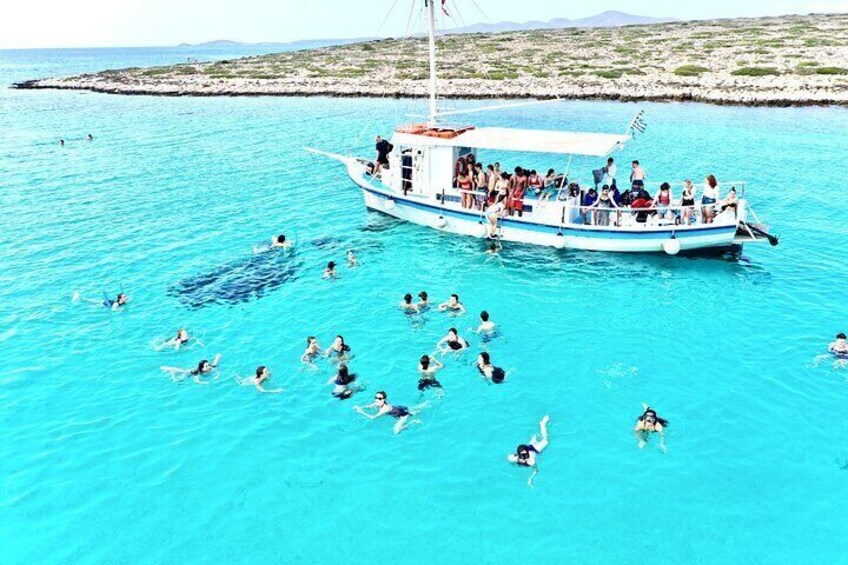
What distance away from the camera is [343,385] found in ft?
62.0

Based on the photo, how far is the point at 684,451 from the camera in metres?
15.8

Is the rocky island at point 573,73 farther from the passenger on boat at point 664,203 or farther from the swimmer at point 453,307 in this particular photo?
the swimmer at point 453,307

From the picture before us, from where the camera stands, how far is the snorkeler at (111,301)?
24.5 metres

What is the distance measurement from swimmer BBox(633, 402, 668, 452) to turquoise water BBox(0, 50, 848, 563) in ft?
0.94

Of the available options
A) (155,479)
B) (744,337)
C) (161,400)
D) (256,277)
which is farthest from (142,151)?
(744,337)

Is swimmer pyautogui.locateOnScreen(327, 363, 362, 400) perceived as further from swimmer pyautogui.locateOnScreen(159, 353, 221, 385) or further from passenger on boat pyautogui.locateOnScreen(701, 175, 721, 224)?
passenger on boat pyautogui.locateOnScreen(701, 175, 721, 224)

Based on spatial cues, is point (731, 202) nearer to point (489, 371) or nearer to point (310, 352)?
point (489, 371)

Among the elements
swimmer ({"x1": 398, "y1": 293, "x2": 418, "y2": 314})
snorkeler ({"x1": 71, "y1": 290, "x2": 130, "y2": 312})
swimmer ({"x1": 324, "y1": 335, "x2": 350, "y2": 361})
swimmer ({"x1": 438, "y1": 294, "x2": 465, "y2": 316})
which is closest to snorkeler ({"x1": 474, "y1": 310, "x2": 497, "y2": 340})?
swimmer ({"x1": 438, "y1": 294, "x2": 465, "y2": 316})

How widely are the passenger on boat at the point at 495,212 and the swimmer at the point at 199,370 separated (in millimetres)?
14406

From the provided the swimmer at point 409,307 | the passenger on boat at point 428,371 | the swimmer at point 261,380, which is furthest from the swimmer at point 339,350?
the swimmer at point 409,307

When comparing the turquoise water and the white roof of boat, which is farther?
the white roof of boat

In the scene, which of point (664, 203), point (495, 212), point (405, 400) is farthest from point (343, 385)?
point (664, 203)

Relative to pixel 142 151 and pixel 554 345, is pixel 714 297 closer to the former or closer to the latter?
pixel 554 345

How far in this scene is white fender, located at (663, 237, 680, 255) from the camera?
2700 centimetres
